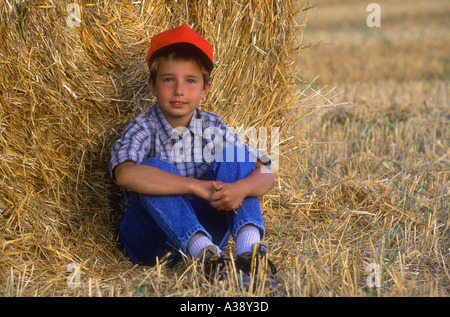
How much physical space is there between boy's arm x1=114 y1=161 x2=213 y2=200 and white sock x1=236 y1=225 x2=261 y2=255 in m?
0.21

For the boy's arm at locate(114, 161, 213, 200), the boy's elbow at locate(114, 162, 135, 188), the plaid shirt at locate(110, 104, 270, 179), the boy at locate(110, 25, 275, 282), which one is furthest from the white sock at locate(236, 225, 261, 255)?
the boy's elbow at locate(114, 162, 135, 188)

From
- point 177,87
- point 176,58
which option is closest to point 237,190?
point 177,87

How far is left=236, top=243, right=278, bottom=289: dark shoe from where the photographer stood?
2230 millimetres

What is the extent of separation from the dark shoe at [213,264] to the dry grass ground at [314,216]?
47 mm

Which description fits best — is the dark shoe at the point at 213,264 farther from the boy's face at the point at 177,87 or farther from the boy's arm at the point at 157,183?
the boy's face at the point at 177,87

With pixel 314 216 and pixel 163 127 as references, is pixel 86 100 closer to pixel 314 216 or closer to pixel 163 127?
pixel 163 127

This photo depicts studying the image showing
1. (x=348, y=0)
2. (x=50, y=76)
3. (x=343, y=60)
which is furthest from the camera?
(x=348, y=0)

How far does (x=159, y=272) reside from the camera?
235cm

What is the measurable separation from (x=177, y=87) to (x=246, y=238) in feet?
2.50

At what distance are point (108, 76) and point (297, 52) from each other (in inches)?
43.9

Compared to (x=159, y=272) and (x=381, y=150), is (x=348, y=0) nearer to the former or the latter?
(x=381, y=150)

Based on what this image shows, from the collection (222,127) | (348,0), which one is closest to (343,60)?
(222,127)

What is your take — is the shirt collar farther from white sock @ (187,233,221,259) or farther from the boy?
white sock @ (187,233,221,259)

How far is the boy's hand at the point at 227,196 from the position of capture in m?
2.41
